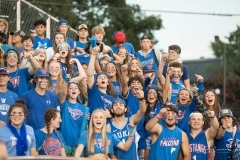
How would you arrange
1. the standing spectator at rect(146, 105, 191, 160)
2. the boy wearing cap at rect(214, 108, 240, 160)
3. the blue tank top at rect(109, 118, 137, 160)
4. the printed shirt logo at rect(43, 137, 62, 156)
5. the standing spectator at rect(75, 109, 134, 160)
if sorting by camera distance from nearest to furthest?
the printed shirt logo at rect(43, 137, 62, 156), the standing spectator at rect(75, 109, 134, 160), the blue tank top at rect(109, 118, 137, 160), the standing spectator at rect(146, 105, 191, 160), the boy wearing cap at rect(214, 108, 240, 160)

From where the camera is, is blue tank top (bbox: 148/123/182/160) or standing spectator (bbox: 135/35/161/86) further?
standing spectator (bbox: 135/35/161/86)

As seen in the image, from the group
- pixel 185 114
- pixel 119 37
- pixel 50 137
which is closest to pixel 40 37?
pixel 119 37

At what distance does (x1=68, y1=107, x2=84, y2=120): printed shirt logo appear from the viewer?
14.4 m

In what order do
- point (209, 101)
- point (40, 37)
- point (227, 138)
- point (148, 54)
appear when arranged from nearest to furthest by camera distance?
point (227, 138) → point (209, 101) → point (40, 37) → point (148, 54)

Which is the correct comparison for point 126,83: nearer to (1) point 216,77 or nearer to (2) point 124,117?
(2) point 124,117

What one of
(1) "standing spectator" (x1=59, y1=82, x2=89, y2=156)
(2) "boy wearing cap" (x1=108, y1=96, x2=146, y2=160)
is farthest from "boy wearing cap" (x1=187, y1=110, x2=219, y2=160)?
(1) "standing spectator" (x1=59, y1=82, x2=89, y2=156)

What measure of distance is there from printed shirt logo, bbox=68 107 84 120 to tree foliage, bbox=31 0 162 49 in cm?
2747

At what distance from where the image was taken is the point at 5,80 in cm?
1384

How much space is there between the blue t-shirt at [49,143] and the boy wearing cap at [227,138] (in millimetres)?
3093

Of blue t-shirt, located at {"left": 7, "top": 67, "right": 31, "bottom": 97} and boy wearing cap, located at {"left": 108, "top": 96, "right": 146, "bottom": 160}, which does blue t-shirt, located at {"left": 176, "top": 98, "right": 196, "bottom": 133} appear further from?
blue t-shirt, located at {"left": 7, "top": 67, "right": 31, "bottom": 97}

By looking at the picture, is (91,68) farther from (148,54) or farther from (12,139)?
(12,139)

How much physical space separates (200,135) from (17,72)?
3151 millimetres

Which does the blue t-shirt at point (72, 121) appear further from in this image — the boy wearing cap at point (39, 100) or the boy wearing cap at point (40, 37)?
the boy wearing cap at point (40, 37)

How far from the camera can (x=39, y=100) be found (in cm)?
1399
